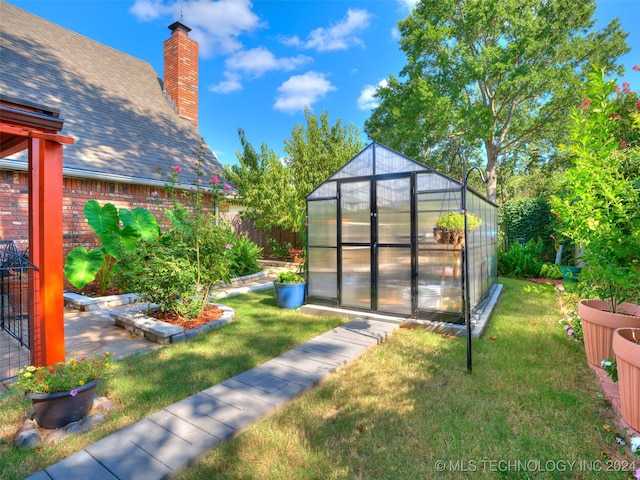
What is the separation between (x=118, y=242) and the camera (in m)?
6.39

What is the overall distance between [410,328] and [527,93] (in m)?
15.0

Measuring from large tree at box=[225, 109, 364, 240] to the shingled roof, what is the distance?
1.70m

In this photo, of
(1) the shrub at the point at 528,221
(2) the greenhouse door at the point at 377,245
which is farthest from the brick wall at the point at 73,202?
(1) the shrub at the point at 528,221

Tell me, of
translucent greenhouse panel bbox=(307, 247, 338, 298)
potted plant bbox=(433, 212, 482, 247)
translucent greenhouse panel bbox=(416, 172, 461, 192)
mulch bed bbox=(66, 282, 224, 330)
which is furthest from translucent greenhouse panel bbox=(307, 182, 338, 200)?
mulch bed bbox=(66, 282, 224, 330)

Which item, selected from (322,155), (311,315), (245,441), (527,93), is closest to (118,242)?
(311,315)

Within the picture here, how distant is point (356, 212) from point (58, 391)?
447 cm

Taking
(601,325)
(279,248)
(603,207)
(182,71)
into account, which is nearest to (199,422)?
(601,325)

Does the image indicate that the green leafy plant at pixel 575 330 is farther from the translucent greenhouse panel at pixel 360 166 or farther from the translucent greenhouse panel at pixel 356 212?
the translucent greenhouse panel at pixel 360 166

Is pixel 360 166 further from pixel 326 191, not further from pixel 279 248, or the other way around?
pixel 279 248

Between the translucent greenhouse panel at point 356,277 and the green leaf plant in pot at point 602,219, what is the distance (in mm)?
2841

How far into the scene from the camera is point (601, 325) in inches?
128

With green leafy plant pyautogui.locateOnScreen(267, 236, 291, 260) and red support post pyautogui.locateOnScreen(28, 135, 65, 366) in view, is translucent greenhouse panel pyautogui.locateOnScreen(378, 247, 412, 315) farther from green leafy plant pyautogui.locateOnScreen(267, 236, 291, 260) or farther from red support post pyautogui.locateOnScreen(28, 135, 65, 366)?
green leafy plant pyautogui.locateOnScreen(267, 236, 291, 260)

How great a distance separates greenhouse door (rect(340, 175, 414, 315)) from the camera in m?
5.13

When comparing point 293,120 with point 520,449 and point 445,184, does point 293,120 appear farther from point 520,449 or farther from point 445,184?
point 520,449
